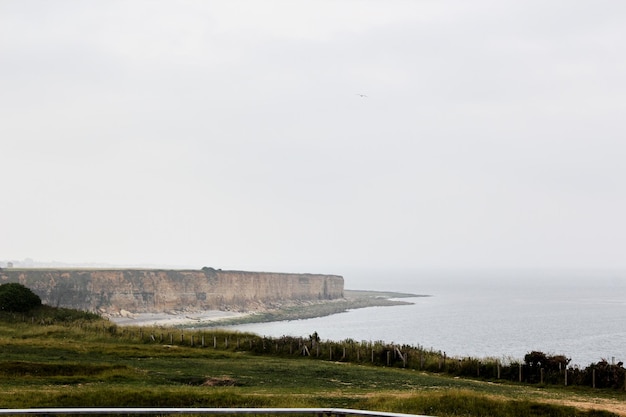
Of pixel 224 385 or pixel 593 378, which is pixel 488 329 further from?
pixel 224 385

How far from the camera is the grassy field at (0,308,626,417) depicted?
23.1 m

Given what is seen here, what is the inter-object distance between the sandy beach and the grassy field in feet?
261

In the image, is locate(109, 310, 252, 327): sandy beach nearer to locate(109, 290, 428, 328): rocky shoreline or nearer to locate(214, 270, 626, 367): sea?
locate(109, 290, 428, 328): rocky shoreline

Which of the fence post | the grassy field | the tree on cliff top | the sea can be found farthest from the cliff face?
the fence post

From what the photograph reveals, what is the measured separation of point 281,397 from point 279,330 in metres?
109

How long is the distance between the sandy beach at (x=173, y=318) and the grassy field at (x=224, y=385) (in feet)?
261

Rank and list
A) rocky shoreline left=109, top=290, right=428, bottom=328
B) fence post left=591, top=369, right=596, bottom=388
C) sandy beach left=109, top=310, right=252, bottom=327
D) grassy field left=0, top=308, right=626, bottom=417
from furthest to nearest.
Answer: rocky shoreline left=109, top=290, right=428, bottom=328, sandy beach left=109, top=310, right=252, bottom=327, fence post left=591, top=369, right=596, bottom=388, grassy field left=0, top=308, right=626, bottom=417

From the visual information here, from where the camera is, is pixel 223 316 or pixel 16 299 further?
pixel 223 316

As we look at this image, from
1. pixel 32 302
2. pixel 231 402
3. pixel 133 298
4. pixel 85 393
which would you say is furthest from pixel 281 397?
pixel 133 298

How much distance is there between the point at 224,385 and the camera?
30672mm

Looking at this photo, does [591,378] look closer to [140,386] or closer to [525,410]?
[525,410]

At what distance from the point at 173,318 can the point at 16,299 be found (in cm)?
7542

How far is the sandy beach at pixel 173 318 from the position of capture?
138 m

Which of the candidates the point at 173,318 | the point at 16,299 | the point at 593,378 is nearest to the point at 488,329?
the point at 173,318
